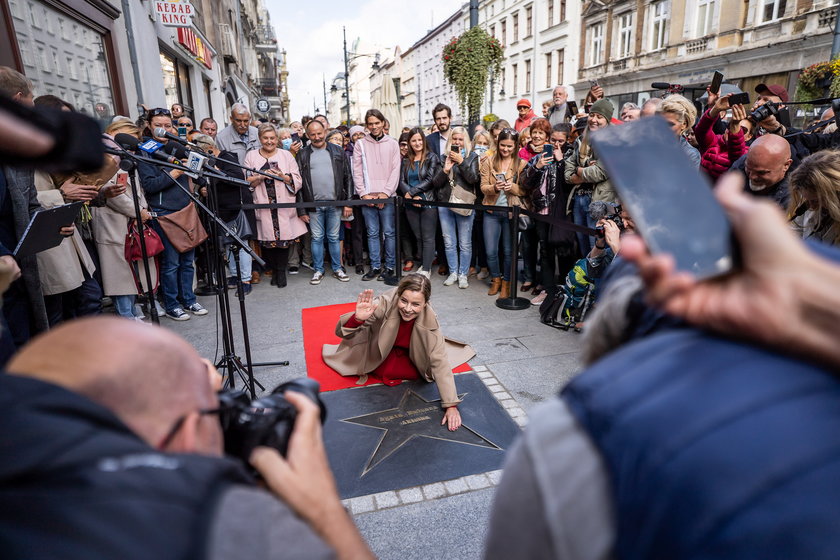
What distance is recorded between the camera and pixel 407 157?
6742 millimetres

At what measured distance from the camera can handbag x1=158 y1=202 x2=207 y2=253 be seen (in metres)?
5.07

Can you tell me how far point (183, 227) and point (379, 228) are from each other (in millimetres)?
2558

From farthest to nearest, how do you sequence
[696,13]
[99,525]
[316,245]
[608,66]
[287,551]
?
[608,66]
[696,13]
[316,245]
[287,551]
[99,525]

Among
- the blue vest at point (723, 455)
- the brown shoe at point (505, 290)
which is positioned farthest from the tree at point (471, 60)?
the blue vest at point (723, 455)

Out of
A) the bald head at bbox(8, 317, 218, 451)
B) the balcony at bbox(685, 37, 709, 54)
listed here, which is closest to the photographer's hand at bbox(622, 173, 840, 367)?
the bald head at bbox(8, 317, 218, 451)

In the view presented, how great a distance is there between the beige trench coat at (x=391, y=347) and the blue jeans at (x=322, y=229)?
2.64 m

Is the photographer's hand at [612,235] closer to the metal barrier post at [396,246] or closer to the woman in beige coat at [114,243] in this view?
the metal barrier post at [396,246]

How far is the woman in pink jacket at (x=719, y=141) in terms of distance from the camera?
450 cm

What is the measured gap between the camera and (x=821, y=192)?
2.48m

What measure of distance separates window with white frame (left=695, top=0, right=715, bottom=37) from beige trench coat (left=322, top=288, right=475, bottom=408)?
70.5 ft

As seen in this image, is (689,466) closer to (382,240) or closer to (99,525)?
(99,525)

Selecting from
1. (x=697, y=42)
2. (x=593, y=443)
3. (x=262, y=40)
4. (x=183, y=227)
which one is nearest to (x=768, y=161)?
(x=593, y=443)

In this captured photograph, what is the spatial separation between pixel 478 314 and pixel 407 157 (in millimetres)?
2631

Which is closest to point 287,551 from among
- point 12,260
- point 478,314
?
point 12,260
